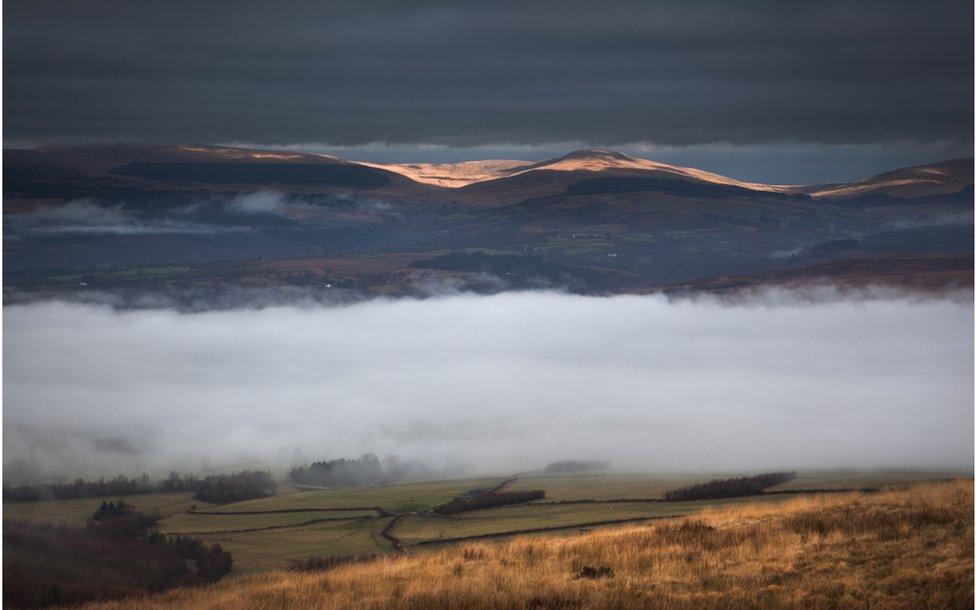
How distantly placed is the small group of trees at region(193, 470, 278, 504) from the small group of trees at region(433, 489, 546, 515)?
27791mm

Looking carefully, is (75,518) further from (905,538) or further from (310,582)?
(905,538)

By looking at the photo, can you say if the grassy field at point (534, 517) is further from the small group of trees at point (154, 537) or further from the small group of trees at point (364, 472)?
the small group of trees at point (364, 472)

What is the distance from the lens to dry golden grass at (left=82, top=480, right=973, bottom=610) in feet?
75.6

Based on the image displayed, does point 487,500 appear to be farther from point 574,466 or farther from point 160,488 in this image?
point 574,466

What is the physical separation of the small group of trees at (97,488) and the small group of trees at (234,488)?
102 inches

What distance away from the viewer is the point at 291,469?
18025 centimetres

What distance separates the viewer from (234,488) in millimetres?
125438

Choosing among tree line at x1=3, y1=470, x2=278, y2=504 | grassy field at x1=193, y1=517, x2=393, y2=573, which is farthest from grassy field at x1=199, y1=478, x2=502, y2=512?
grassy field at x1=193, y1=517, x2=393, y2=573

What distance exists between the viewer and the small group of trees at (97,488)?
126 m

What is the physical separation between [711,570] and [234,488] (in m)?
106

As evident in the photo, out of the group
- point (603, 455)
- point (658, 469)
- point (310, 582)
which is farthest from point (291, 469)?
point (310, 582)

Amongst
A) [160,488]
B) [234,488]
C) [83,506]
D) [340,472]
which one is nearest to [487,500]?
[83,506]

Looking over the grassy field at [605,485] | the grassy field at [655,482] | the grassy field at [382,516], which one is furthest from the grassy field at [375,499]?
the grassy field at [655,482]

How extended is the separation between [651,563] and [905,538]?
5.70 metres
